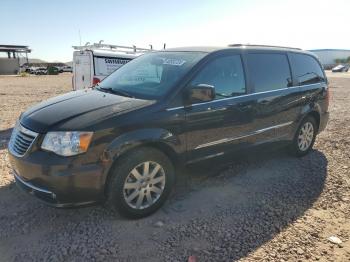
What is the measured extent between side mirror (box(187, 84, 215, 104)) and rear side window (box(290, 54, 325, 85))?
229 centimetres

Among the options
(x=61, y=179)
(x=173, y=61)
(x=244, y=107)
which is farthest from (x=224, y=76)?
(x=61, y=179)

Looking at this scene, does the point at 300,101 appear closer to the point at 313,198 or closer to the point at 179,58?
the point at 313,198

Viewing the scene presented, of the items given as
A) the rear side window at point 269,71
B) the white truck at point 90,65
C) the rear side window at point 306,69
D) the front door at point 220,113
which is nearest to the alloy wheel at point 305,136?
the rear side window at point 306,69

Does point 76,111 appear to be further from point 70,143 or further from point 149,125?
point 149,125

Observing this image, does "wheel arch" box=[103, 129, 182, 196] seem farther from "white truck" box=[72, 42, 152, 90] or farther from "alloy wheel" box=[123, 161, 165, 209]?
"white truck" box=[72, 42, 152, 90]

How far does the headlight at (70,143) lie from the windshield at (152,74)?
92cm

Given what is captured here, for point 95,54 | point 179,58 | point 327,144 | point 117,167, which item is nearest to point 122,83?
point 179,58

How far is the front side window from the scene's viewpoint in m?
4.11

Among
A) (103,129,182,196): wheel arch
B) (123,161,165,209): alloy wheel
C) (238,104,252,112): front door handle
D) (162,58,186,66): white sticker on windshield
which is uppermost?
(162,58,186,66): white sticker on windshield

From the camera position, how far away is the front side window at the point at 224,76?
13.5 feet

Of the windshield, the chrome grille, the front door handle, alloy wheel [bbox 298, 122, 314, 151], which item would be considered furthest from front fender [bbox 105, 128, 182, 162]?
alloy wheel [bbox 298, 122, 314, 151]

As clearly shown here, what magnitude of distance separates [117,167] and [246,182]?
211 cm

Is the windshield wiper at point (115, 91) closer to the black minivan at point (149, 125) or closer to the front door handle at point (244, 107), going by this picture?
the black minivan at point (149, 125)

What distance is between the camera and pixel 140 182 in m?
3.62
